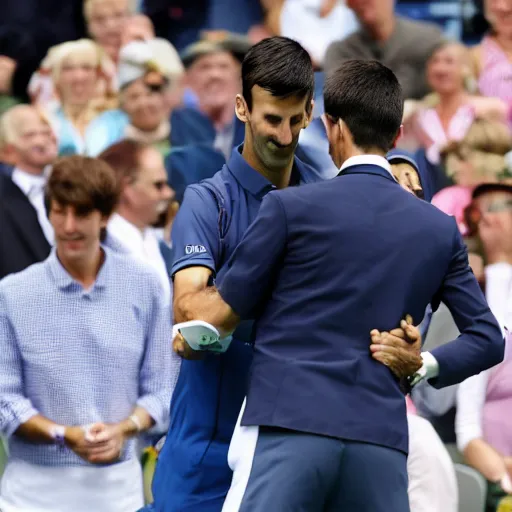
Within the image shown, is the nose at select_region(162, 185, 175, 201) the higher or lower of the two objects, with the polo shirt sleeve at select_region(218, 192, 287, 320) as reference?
lower

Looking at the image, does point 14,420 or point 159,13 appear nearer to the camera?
point 14,420

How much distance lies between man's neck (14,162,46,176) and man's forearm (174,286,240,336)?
3.26m

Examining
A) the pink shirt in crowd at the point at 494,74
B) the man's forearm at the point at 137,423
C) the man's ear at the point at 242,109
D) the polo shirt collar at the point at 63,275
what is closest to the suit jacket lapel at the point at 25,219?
the polo shirt collar at the point at 63,275

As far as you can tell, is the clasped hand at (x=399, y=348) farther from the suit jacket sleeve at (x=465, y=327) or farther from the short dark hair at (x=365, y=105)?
the short dark hair at (x=365, y=105)

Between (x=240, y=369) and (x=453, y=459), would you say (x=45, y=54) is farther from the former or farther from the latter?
(x=240, y=369)

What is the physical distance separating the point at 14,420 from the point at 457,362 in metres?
2.22

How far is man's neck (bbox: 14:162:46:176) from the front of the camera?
6.28 metres

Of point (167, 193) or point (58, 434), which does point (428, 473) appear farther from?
point (167, 193)

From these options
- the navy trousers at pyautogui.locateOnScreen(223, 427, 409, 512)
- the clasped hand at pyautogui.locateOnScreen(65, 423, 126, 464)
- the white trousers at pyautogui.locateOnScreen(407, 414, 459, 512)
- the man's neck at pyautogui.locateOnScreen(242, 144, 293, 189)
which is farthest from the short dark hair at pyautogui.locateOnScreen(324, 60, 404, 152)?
the clasped hand at pyautogui.locateOnScreen(65, 423, 126, 464)

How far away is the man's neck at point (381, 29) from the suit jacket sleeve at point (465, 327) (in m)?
3.28

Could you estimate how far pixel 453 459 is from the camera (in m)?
5.30

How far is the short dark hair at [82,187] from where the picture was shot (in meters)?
5.18

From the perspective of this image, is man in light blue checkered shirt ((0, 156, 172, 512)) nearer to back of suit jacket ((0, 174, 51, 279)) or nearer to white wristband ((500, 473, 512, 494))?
back of suit jacket ((0, 174, 51, 279))

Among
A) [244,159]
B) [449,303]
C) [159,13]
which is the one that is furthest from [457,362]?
[159,13]
